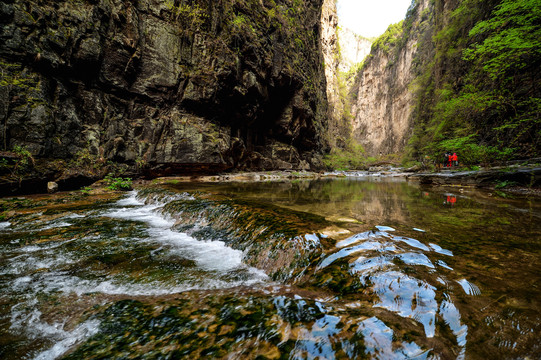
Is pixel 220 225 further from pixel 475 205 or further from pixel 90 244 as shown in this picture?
pixel 475 205

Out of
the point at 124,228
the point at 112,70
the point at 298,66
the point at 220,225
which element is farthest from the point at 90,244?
the point at 298,66

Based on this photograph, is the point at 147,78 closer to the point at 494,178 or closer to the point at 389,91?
the point at 494,178

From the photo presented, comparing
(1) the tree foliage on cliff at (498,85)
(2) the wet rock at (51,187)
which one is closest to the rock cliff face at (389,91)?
(1) the tree foliage on cliff at (498,85)

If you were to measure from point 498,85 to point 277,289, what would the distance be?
1387 centimetres

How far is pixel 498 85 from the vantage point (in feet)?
29.8

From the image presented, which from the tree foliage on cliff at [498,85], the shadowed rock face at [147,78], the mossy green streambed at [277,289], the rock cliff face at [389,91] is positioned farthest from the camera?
the rock cliff face at [389,91]

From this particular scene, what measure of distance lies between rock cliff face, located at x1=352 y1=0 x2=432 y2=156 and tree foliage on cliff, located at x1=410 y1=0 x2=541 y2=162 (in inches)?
1082

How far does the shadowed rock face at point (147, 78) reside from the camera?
754 centimetres

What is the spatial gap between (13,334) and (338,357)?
217 cm

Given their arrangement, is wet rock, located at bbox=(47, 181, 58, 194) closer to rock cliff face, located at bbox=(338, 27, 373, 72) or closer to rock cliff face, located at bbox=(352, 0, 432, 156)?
rock cliff face, located at bbox=(352, 0, 432, 156)

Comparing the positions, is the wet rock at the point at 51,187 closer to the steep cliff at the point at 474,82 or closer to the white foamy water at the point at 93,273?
the white foamy water at the point at 93,273

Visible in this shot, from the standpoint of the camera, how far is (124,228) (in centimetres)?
385

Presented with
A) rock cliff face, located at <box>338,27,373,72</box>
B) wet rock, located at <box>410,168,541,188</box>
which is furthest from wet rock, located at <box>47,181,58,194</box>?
rock cliff face, located at <box>338,27,373,72</box>

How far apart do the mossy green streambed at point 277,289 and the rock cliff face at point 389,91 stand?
4360 cm
